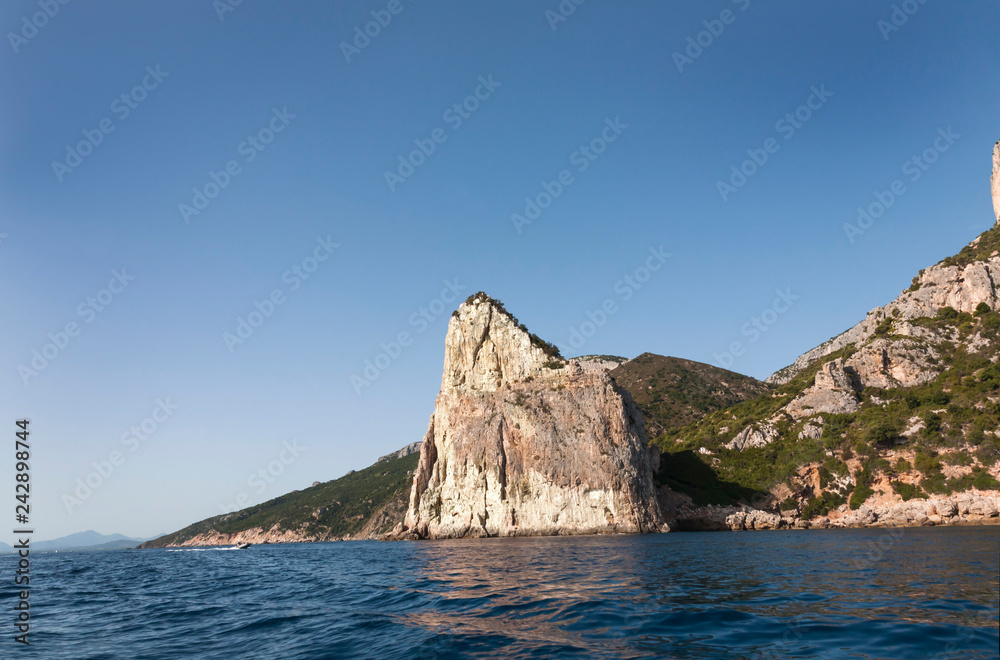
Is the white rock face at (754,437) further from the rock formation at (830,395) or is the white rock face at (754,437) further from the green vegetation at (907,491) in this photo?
the green vegetation at (907,491)

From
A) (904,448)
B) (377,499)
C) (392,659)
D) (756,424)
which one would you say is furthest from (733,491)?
(377,499)

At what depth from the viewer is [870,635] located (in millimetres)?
9719

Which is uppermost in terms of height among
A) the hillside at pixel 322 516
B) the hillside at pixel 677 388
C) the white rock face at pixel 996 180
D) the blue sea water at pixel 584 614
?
the white rock face at pixel 996 180

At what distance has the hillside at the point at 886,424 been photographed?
5819 centimetres

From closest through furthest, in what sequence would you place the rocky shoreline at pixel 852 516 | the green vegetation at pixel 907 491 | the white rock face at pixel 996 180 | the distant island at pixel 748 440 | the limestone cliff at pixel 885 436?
the rocky shoreline at pixel 852 516, the limestone cliff at pixel 885 436, the green vegetation at pixel 907 491, the distant island at pixel 748 440, the white rock face at pixel 996 180

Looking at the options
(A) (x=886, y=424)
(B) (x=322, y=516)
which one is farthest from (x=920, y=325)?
(B) (x=322, y=516)

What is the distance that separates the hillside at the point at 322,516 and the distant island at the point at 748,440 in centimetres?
5104

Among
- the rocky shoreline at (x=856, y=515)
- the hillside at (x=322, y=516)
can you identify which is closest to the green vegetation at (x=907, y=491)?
the rocky shoreline at (x=856, y=515)

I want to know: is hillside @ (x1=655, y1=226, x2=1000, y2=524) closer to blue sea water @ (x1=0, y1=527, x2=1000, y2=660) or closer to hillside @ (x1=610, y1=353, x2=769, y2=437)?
hillside @ (x1=610, y1=353, x2=769, y2=437)

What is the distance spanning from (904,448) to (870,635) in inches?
2683

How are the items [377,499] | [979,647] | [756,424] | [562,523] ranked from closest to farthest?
1. [979,647]
2. [562,523]
3. [756,424]
4. [377,499]

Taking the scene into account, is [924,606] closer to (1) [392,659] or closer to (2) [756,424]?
(1) [392,659]

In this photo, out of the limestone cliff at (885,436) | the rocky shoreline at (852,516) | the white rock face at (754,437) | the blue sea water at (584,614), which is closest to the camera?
the blue sea water at (584,614)

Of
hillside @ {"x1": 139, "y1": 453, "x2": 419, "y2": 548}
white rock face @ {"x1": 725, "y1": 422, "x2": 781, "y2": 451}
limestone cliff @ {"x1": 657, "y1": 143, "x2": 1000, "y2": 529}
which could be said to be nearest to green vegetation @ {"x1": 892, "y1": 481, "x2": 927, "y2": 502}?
limestone cliff @ {"x1": 657, "y1": 143, "x2": 1000, "y2": 529}
